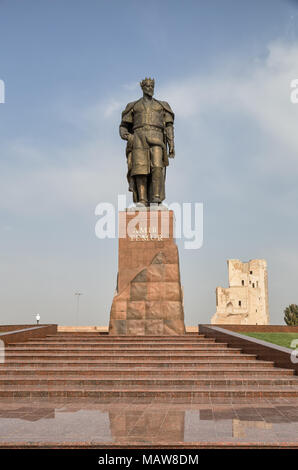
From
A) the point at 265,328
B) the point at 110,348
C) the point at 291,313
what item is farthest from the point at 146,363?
the point at 291,313

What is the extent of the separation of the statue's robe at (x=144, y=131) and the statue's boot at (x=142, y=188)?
164 mm

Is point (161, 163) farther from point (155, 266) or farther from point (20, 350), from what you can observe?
point (20, 350)

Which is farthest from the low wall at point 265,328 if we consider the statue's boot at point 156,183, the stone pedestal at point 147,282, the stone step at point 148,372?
the stone step at point 148,372

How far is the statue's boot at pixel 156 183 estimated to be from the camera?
40.8ft

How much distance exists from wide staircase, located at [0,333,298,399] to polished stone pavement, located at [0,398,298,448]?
0.77 feet

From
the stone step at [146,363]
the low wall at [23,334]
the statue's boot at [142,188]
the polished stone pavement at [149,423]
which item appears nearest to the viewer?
the polished stone pavement at [149,423]

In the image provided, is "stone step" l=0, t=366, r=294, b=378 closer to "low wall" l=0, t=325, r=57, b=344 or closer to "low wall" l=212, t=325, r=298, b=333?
"low wall" l=0, t=325, r=57, b=344

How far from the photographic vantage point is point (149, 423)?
161 inches

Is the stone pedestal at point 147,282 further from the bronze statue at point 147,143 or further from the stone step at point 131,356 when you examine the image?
the stone step at point 131,356

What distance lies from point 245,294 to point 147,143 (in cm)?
3785

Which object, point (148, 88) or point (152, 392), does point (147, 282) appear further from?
point (148, 88)

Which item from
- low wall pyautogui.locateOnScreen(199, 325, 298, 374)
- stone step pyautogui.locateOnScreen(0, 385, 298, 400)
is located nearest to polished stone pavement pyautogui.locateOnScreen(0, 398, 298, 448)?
stone step pyautogui.locateOnScreen(0, 385, 298, 400)

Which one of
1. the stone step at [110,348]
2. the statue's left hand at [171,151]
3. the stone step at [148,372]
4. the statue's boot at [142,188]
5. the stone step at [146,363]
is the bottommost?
the stone step at [148,372]

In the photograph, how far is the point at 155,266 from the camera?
36.3 feet
